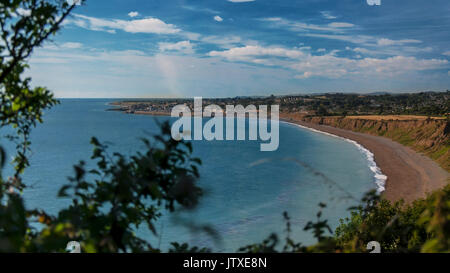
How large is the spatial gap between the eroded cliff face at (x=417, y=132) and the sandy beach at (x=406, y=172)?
144 cm

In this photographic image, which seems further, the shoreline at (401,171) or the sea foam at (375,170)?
the sea foam at (375,170)

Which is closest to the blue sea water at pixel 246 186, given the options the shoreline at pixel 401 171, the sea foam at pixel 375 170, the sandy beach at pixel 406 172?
the sea foam at pixel 375 170

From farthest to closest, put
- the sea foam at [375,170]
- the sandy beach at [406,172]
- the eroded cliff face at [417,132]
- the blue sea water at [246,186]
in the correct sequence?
the eroded cliff face at [417,132] < the sea foam at [375,170] < the sandy beach at [406,172] < the blue sea water at [246,186]

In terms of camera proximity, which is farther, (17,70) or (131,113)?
(131,113)

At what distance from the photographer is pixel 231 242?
1798 cm

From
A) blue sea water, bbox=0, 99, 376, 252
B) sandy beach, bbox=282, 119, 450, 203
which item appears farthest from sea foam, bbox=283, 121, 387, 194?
blue sea water, bbox=0, 99, 376, 252

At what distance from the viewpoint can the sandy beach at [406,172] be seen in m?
28.4

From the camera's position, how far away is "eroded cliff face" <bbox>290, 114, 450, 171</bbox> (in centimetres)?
4551

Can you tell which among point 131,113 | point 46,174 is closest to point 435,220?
point 46,174

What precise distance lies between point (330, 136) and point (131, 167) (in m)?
79.2

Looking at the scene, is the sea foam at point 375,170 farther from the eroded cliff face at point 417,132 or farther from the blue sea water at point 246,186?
the eroded cliff face at point 417,132

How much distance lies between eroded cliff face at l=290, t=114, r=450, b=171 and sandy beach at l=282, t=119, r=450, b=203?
1.44 m

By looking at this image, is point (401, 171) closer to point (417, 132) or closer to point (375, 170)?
point (375, 170)
